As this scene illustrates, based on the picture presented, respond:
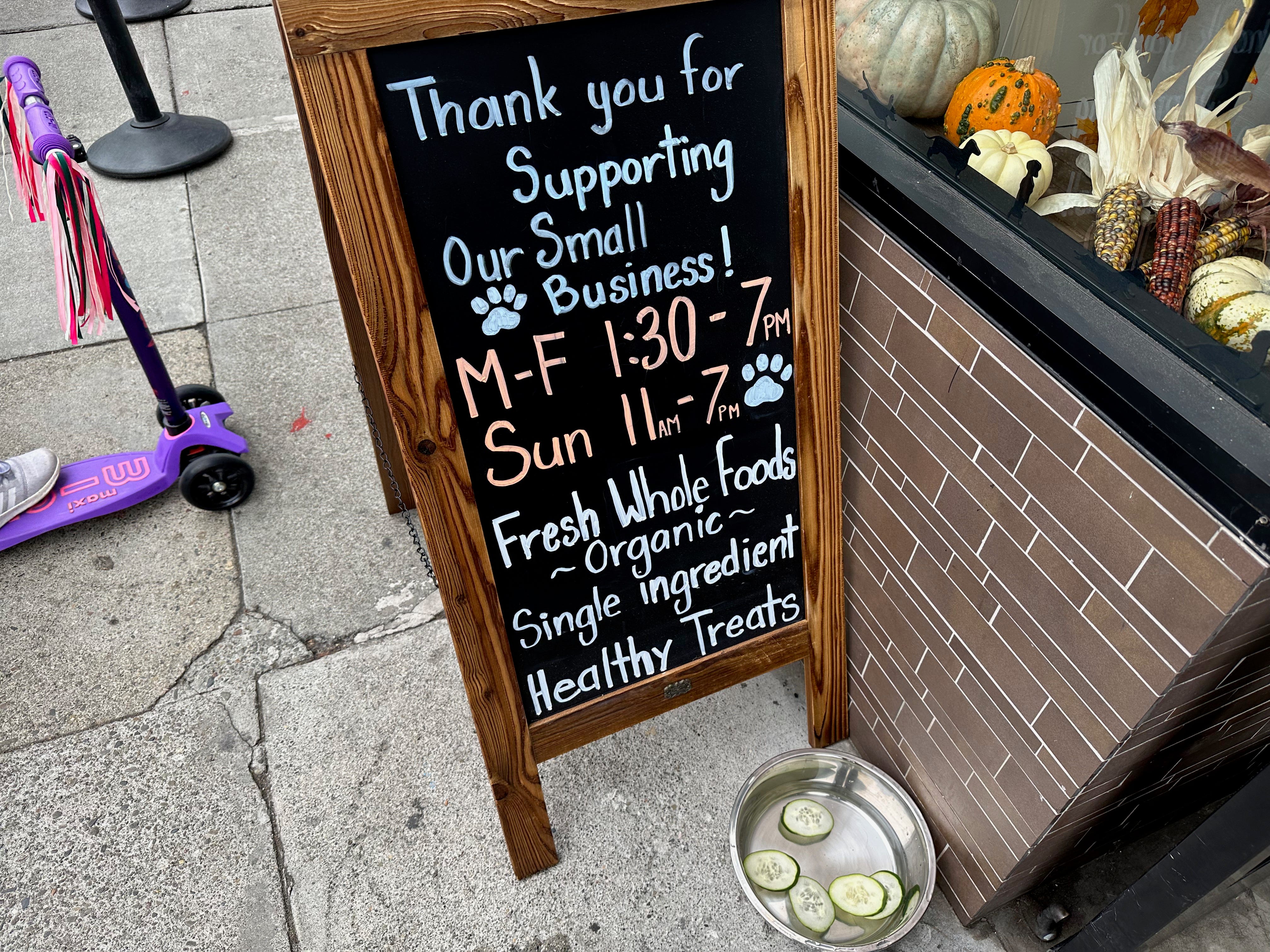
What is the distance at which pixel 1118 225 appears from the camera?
5.39 ft

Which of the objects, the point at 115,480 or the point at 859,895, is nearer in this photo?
the point at 859,895

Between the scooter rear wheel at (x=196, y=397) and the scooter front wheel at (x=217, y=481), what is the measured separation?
317mm

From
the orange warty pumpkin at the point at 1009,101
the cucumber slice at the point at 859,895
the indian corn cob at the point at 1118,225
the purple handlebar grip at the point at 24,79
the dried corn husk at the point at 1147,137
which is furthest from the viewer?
the purple handlebar grip at the point at 24,79

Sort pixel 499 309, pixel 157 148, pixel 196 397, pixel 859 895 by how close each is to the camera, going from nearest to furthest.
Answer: pixel 499 309
pixel 859 895
pixel 196 397
pixel 157 148

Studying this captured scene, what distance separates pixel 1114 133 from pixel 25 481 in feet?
11.5

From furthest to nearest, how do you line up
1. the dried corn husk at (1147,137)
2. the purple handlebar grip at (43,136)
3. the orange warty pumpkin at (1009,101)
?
the purple handlebar grip at (43,136)
the orange warty pumpkin at (1009,101)
the dried corn husk at (1147,137)

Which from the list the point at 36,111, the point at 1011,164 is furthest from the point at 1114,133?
the point at 36,111

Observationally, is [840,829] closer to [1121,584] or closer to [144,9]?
[1121,584]

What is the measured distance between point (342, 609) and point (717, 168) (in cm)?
205

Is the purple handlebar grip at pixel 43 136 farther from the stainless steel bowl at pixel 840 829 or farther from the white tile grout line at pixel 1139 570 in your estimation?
the white tile grout line at pixel 1139 570

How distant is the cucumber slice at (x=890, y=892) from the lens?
2029 mm

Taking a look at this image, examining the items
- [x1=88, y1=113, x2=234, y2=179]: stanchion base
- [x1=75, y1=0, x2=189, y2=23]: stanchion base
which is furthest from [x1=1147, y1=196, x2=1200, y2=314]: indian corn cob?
[x1=75, y1=0, x2=189, y2=23]: stanchion base

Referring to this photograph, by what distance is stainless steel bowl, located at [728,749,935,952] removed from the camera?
204 cm

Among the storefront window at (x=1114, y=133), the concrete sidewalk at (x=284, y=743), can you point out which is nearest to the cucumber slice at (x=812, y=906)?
the concrete sidewalk at (x=284, y=743)
